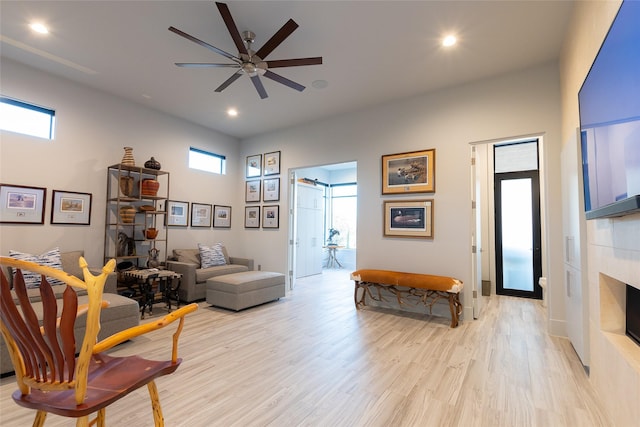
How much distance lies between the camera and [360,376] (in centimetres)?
248

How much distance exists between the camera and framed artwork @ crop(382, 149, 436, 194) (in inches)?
170

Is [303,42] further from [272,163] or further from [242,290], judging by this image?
[242,290]

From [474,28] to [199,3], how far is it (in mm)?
2713

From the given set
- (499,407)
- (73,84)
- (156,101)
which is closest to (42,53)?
(73,84)

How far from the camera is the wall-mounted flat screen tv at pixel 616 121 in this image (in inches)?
53.0

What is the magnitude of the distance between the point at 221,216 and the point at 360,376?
15.6 ft

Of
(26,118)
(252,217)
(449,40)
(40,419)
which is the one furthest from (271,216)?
(40,419)

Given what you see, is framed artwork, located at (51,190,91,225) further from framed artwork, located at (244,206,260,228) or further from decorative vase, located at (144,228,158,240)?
framed artwork, located at (244,206,260,228)

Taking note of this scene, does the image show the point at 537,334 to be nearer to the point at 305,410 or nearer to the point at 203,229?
the point at 305,410

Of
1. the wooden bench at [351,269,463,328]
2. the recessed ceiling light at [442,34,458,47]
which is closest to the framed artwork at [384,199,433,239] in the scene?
the wooden bench at [351,269,463,328]

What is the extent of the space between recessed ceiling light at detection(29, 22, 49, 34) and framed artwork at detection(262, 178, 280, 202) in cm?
377

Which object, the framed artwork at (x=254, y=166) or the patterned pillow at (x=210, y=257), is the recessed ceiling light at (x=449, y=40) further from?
the patterned pillow at (x=210, y=257)

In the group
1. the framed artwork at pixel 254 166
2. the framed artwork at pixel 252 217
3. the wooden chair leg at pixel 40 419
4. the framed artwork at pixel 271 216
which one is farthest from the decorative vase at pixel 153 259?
the wooden chair leg at pixel 40 419

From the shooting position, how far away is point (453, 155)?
4176 millimetres
